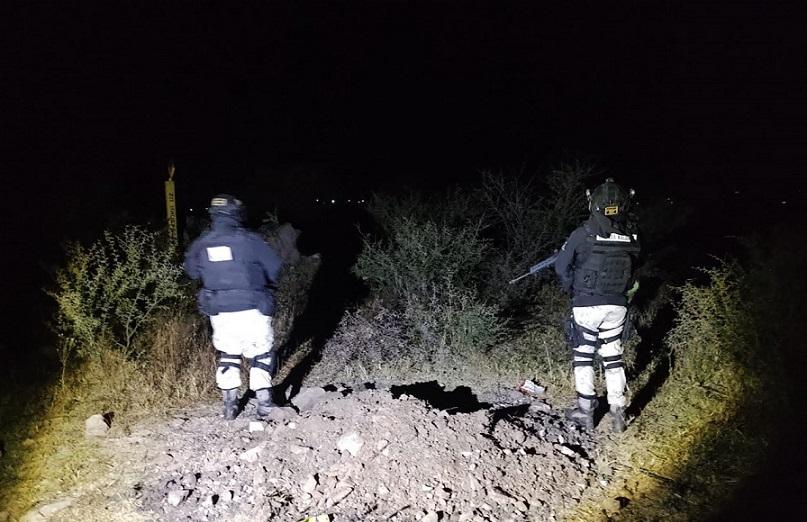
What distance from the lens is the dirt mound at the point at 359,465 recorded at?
363cm

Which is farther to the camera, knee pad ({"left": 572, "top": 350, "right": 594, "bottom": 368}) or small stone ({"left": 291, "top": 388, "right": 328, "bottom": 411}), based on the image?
small stone ({"left": 291, "top": 388, "right": 328, "bottom": 411})

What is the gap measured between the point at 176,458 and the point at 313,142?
4469cm

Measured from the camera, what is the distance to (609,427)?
4.77 m

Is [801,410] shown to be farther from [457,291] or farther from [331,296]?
[331,296]

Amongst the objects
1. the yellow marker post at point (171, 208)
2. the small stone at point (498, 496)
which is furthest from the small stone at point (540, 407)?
the yellow marker post at point (171, 208)

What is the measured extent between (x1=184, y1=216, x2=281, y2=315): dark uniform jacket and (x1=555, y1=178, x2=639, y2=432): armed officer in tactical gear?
253 cm

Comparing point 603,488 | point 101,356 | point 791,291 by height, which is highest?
point 791,291

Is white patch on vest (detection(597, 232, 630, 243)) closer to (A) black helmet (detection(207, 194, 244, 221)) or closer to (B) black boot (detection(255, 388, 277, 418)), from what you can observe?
(A) black helmet (detection(207, 194, 244, 221))

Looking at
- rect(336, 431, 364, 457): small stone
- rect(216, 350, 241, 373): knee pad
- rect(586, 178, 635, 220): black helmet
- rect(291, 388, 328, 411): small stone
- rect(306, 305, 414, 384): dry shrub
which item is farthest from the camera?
rect(306, 305, 414, 384): dry shrub

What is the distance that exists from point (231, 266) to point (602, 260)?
3025 millimetres

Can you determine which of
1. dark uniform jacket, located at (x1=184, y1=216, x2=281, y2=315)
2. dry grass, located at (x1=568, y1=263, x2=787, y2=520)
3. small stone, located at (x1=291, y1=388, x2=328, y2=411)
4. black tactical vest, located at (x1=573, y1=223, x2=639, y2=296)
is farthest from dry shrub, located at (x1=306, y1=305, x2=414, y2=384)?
dry grass, located at (x1=568, y1=263, x2=787, y2=520)

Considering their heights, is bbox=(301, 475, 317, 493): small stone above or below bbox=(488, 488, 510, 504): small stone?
above

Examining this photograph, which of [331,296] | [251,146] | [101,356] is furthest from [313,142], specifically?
[101,356]

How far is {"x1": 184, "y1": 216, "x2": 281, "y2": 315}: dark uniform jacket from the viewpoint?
15.5 feet
